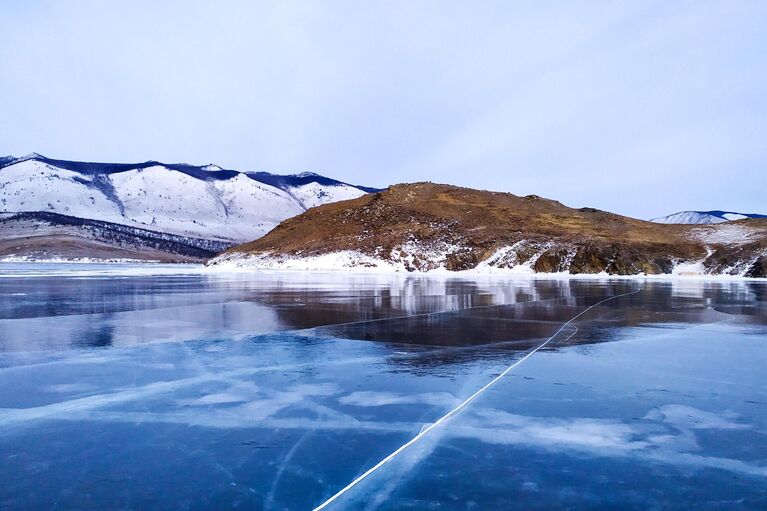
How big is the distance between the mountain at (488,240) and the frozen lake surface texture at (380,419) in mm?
45810

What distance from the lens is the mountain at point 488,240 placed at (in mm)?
55125

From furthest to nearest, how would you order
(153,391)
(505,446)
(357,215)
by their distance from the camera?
(357,215) < (153,391) < (505,446)

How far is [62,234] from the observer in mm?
172125

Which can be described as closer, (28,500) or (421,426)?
(28,500)

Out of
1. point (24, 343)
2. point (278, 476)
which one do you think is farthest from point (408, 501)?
point (24, 343)

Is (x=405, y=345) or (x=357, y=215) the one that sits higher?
(x=357, y=215)

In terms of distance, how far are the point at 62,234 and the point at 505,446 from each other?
635ft

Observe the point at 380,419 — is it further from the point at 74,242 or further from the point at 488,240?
the point at 74,242

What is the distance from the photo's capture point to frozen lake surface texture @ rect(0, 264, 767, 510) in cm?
427

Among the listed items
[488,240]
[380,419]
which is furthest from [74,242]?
[380,419]

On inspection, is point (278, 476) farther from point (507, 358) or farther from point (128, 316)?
point (128, 316)

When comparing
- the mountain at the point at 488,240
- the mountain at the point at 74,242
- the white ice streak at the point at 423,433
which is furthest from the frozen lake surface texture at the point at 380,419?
the mountain at the point at 74,242

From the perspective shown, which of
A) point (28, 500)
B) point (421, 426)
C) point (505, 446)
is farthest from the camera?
point (421, 426)

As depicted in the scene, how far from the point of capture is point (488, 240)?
65938mm
